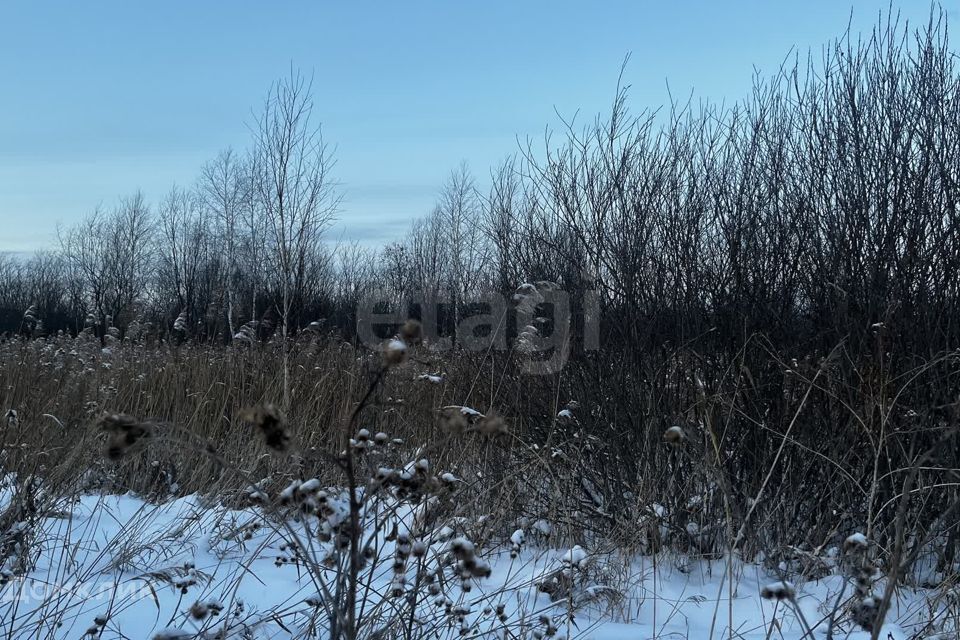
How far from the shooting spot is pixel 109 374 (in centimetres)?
651

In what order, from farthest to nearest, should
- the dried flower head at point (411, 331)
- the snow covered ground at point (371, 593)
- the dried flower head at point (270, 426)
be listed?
the snow covered ground at point (371, 593) < the dried flower head at point (411, 331) < the dried flower head at point (270, 426)

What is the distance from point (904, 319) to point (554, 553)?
195 centimetres

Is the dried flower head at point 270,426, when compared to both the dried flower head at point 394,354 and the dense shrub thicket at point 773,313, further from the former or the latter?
the dense shrub thicket at point 773,313

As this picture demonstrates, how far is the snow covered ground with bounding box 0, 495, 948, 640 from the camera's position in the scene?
2479mm

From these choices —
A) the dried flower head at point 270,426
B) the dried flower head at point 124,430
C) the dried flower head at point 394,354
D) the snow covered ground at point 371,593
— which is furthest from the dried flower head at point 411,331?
the snow covered ground at point 371,593

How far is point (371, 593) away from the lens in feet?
9.82

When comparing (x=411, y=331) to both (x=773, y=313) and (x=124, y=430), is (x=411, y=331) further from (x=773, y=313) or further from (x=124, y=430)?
(x=773, y=313)

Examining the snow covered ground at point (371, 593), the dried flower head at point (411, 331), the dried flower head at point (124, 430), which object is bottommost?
the snow covered ground at point (371, 593)

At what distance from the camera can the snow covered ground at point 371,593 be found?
8.13 feet

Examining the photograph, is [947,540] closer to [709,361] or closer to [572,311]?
[709,361]

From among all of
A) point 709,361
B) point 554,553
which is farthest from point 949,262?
point 554,553

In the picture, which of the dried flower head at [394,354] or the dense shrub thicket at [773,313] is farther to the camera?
the dense shrub thicket at [773,313]

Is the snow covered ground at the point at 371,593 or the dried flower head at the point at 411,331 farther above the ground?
the dried flower head at the point at 411,331

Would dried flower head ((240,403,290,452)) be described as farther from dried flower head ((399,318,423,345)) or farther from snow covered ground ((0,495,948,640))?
snow covered ground ((0,495,948,640))
